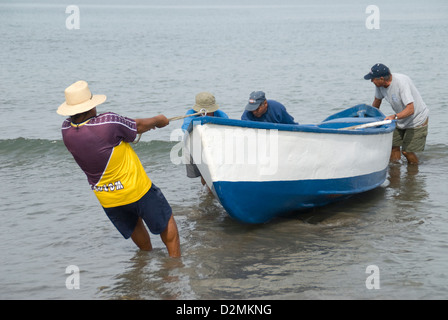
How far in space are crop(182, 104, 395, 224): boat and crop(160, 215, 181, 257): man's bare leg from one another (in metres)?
0.79

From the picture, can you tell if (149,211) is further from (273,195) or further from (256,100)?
(256,100)

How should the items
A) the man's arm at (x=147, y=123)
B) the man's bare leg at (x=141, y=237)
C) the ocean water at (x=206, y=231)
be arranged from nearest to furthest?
the man's arm at (x=147, y=123) < the ocean water at (x=206, y=231) < the man's bare leg at (x=141, y=237)

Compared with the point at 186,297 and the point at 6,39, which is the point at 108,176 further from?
the point at 6,39

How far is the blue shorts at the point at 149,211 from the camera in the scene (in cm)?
546

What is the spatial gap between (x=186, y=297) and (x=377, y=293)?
5.36ft

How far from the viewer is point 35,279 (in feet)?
19.6

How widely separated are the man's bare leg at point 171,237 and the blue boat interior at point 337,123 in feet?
3.47

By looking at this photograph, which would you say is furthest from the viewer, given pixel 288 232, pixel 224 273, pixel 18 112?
pixel 18 112

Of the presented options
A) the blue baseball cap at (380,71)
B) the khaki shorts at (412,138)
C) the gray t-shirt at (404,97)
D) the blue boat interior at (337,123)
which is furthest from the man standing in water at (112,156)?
the khaki shorts at (412,138)

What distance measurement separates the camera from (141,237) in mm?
6176

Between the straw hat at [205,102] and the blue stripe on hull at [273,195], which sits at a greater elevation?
the straw hat at [205,102]

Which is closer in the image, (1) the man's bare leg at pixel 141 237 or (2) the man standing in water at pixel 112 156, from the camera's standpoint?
(2) the man standing in water at pixel 112 156

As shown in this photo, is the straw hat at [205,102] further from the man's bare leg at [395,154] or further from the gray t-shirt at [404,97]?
the man's bare leg at [395,154]

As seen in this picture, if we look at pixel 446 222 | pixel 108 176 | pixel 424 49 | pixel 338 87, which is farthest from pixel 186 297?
pixel 424 49
